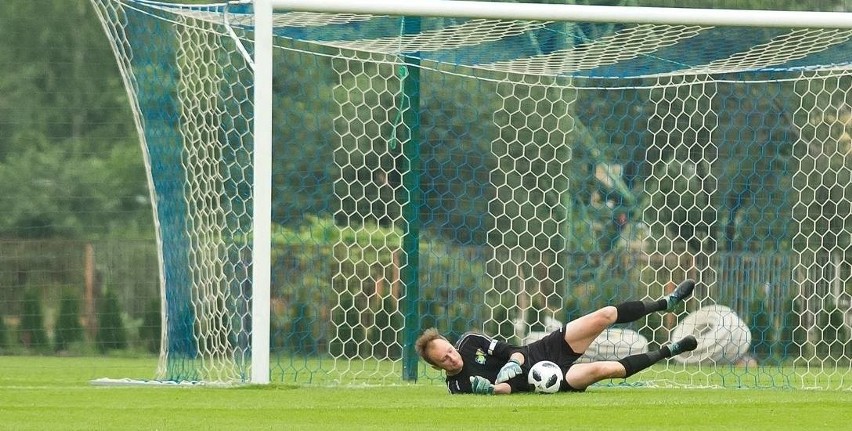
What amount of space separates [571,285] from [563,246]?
3.30 ft

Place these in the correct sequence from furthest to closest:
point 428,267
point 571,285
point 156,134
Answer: point 571,285 < point 428,267 < point 156,134

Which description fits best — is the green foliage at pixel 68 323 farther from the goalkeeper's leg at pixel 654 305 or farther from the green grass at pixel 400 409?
the goalkeeper's leg at pixel 654 305

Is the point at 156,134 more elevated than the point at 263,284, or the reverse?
the point at 156,134

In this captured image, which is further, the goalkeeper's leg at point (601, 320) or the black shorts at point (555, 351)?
the goalkeeper's leg at point (601, 320)

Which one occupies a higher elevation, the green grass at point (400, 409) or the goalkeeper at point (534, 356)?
the goalkeeper at point (534, 356)

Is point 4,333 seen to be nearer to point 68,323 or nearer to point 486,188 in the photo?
point 68,323

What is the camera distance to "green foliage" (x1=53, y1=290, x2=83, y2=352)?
12.6 m

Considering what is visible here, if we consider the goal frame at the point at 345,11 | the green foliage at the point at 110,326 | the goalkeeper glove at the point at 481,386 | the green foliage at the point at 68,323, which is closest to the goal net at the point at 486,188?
the goal frame at the point at 345,11

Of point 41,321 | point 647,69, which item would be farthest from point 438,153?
point 41,321

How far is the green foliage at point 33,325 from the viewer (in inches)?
498

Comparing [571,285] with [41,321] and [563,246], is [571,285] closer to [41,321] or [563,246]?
[563,246]

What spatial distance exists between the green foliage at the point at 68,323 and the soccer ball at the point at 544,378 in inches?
251

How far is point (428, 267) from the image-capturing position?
10.0 m

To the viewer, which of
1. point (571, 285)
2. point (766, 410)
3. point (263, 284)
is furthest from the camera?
point (571, 285)
